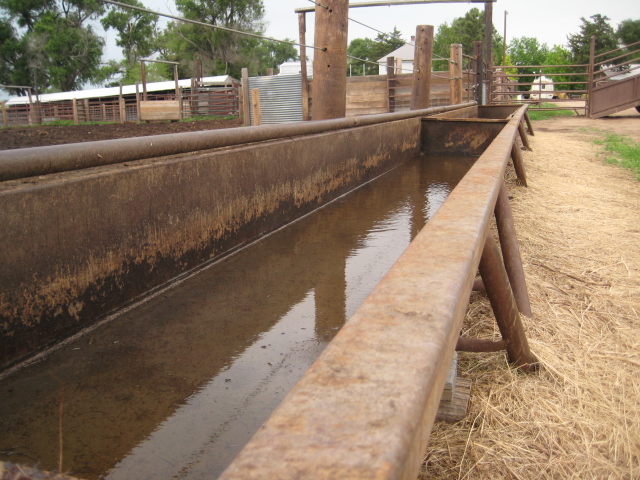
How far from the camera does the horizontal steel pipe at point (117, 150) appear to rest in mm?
1896

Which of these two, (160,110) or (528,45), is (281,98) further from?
(528,45)

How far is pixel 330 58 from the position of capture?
5.35 metres

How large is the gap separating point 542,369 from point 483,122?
18.9 ft

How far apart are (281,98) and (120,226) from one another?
599 inches

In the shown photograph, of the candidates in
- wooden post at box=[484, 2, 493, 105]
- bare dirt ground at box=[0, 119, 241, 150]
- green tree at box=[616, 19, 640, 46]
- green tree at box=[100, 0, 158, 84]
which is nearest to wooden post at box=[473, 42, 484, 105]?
wooden post at box=[484, 2, 493, 105]

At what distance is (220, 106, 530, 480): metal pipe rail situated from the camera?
1.64ft

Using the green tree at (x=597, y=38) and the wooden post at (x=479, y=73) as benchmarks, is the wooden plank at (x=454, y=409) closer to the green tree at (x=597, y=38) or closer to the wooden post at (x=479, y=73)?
the wooden post at (x=479, y=73)

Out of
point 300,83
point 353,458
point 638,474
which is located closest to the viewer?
point 353,458

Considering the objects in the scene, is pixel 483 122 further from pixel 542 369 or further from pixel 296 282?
pixel 542 369

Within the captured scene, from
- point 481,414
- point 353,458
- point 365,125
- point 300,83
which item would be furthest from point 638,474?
point 300,83

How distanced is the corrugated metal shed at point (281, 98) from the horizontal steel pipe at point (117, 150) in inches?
523

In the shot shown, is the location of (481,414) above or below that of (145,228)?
below

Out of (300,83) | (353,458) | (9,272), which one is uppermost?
(300,83)

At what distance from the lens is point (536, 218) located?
411 cm
